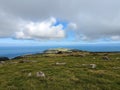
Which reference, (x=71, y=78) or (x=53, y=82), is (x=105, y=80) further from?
(x=53, y=82)

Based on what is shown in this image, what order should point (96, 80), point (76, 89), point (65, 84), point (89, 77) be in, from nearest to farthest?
1. point (76, 89)
2. point (65, 84)
3. point (96, 80)
4. point (89, 77)

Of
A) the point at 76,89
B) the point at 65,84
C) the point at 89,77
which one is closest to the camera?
the point at 76,89

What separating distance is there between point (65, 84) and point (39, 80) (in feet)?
14.9

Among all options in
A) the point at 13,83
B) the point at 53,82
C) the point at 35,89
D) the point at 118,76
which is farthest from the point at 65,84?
the point at 118,76

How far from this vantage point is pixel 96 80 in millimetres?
26188

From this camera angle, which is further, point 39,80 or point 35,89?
point 39,80

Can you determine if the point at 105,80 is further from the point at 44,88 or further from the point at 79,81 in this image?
the point at 44,88

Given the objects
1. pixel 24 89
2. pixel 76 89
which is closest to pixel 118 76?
pixel 76 89

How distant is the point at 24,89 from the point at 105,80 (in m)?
12.2

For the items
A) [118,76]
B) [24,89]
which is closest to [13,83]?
[24,89]

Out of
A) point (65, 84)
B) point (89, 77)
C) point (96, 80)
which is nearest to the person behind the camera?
point (65, 84)

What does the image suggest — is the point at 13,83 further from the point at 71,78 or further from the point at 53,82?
the point at 71,78

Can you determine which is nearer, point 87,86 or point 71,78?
point 87,86

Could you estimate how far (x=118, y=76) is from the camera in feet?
94.0
